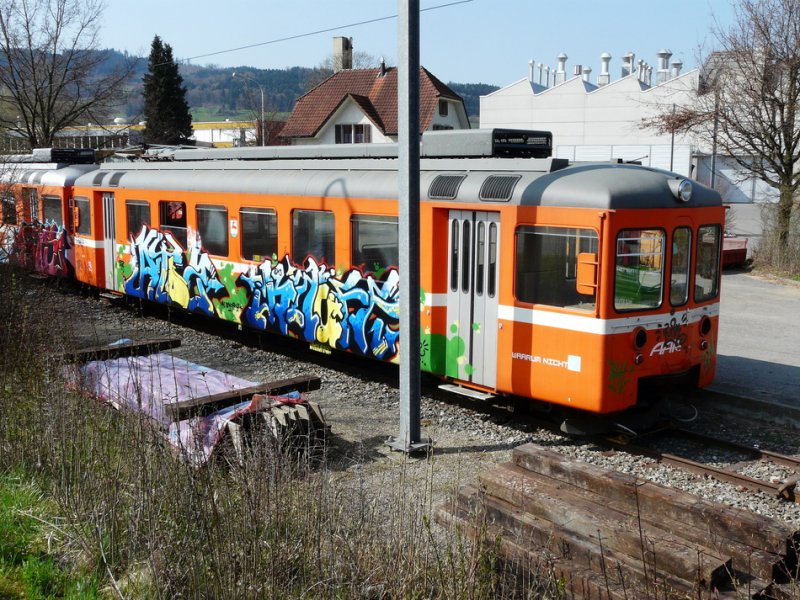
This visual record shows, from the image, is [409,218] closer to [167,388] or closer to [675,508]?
[167,388]

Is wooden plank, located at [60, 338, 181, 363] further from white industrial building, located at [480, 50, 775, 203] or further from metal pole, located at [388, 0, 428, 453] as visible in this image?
white industrial building, located at [480, 50, 775, 203]

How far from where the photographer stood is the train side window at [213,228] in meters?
12.8

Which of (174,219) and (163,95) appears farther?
(163,95)

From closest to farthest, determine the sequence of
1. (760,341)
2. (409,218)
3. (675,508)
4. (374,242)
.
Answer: (675,508) < (409,218) < (374,242) < (760,341)

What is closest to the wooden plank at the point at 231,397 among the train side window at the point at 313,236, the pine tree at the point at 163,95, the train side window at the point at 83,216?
the train side window at the point at 313,236

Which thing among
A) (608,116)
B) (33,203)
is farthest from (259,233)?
(608,116)

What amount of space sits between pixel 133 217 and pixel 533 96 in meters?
46.0

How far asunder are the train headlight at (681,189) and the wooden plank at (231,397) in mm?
4068

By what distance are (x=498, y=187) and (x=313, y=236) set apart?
10.7 feet

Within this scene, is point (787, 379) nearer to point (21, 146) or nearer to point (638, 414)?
point (638, 414)

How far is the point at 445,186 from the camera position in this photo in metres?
9.27

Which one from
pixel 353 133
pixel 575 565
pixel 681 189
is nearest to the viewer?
pixel 575 565

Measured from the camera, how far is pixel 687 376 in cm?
886

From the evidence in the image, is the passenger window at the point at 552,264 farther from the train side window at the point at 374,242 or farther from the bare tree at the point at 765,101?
the bare tree at the point at 765,101
